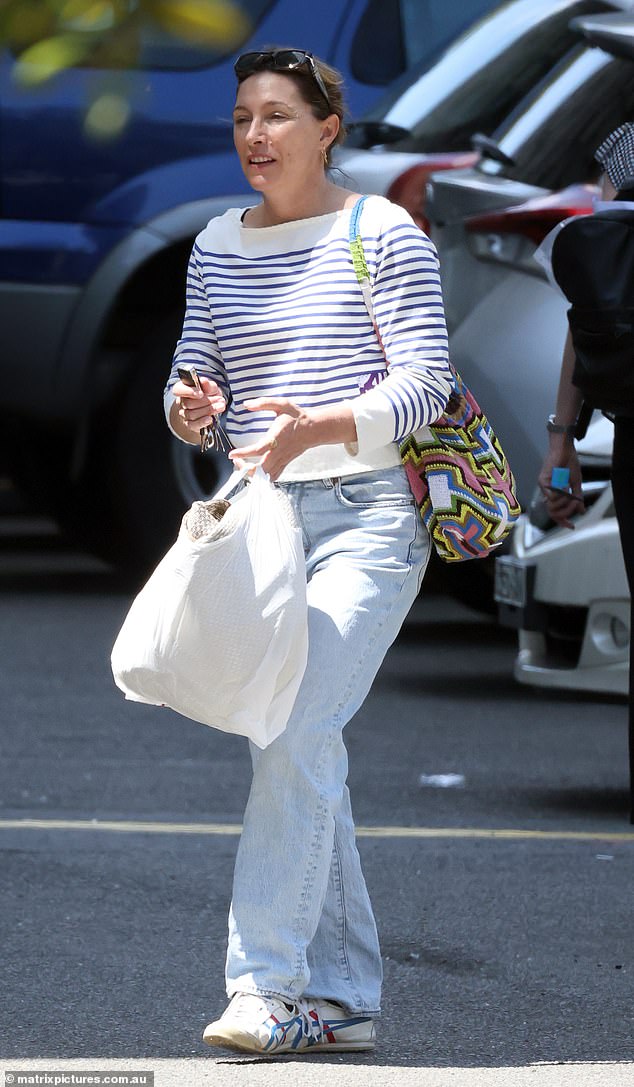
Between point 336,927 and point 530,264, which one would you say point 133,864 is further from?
point 530,264

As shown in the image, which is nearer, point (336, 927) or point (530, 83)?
point (336, 927)

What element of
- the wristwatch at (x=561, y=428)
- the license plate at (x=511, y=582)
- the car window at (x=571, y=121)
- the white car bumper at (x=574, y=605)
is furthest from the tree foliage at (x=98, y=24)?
the car window at (x=571, y=121)

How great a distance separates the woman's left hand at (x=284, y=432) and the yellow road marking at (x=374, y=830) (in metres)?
2.07

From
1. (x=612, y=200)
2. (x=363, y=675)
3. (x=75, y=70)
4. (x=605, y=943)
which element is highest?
(x=75, y=70)

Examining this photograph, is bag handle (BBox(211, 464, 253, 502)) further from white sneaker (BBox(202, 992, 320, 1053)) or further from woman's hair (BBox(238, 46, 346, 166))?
white sneaker (BBox(202, 992, 320, 1053))

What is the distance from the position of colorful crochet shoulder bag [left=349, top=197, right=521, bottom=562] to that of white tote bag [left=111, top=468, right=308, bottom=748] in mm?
236

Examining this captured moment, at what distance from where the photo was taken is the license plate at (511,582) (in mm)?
5594

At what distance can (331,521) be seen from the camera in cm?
313

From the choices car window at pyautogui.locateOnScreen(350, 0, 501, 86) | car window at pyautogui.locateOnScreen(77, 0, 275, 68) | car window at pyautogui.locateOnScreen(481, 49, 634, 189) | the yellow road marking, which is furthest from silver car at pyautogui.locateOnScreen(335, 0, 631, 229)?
car window at pyautogui.locateOnScreen(77, 0, 275, 68)

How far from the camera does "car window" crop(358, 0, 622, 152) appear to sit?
669 cm

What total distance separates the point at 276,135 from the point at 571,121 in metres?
3.22

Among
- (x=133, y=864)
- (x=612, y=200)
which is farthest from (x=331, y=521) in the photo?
(x=133, y=864)

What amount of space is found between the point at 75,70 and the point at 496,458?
1.93 meters

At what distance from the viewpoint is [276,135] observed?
3.11 m
